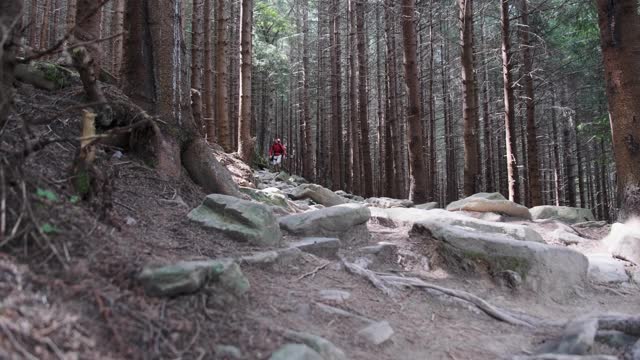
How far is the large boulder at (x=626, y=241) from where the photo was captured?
18.6 ft

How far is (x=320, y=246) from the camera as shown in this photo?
471cm

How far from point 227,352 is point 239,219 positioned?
7.44 ft

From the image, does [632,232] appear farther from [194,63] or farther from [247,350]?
[194,63]

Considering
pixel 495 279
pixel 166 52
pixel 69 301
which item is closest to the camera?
pixel 69 301

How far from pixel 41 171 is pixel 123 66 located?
272 centimetres

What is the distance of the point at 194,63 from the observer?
12.9m

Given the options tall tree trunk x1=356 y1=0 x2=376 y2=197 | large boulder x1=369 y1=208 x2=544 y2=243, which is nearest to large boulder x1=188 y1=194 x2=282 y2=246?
large boulder x1=369 y1=208 x2=544 y2=243

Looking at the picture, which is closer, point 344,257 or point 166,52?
point 344,257

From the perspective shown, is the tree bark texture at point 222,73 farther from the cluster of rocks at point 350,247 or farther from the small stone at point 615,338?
the small stone at point 615,338

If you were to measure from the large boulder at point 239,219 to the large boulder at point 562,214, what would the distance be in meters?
6.40

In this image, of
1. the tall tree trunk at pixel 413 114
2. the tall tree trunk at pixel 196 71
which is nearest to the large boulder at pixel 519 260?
the tall tree trunk at pixel 413 114

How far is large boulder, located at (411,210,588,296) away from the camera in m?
4.58

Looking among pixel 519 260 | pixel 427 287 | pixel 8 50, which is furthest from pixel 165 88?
pixel 519 260

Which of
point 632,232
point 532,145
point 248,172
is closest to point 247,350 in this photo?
point 632,232
